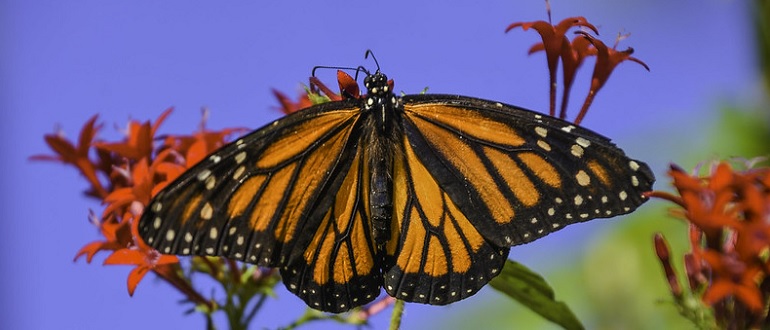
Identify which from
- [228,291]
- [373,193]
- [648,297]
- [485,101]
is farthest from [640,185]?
[648,297]

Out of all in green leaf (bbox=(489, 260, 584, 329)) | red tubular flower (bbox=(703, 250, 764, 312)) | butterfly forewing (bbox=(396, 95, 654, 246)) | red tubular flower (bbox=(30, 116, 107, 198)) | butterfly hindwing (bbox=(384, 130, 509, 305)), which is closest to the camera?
red tubular flower (bbox=(703, 250, 764, 312))

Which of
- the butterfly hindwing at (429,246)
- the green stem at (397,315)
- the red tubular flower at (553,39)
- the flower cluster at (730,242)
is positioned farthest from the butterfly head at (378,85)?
the flower cluster at (730,242)

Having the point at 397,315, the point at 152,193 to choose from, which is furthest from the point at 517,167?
the point at 152,193

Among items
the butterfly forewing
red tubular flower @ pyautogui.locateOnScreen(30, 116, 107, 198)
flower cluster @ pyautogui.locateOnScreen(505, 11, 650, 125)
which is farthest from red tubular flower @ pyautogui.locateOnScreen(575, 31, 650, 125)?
red tubular flower @ pyautogui.locateOnScreen(30, 116, 107, 198)

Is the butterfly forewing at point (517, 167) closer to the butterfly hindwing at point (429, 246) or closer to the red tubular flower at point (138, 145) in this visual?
the butterfly hindwing at point (429, 246)

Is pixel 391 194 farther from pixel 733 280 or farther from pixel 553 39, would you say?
pixel 733 280

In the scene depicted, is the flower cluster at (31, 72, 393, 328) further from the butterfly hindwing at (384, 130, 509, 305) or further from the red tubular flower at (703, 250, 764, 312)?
the red tubular flower at (703, 250, 764, 312)
